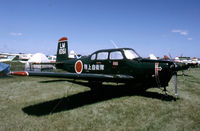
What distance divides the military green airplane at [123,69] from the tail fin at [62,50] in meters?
3.46

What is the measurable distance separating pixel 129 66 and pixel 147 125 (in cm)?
301

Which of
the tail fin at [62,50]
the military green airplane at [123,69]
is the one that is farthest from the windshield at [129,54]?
the tail fin at [62,50]

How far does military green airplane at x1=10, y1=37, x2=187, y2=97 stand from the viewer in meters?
5.52

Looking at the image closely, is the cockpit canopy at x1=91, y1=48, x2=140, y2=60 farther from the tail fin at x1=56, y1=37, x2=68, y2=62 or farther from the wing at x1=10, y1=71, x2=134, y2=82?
the tail fin at x1=56, y1=37, x2=68, y2=62

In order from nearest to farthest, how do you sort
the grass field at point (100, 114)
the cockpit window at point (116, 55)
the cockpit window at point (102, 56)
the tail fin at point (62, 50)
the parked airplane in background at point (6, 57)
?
the grass field at point (100, 114) → the cockpit window at point (116, 55) → the cockpit window at point (102, 56) → the tail fin at point (62, 50) → the parked airplane in background at point (6, 57)

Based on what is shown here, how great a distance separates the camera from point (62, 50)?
448 inches

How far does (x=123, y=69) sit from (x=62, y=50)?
266 inches

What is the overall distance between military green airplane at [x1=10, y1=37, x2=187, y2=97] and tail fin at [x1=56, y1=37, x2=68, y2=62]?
3.46 m

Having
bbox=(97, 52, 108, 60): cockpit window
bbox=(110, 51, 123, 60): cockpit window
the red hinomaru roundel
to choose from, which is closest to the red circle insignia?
the red hinomaru roundel

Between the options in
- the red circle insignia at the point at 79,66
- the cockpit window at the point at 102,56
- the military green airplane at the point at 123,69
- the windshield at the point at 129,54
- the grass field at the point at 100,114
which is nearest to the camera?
the grass field at the point at 100,114

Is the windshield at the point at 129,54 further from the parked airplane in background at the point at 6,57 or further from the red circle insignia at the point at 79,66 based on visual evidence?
the parked airplane in background at the point at 6,57

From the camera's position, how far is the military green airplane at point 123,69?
552 cm

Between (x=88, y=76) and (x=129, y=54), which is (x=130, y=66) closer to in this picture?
(x=129, y=54)

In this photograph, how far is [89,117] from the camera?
14.3 ft
